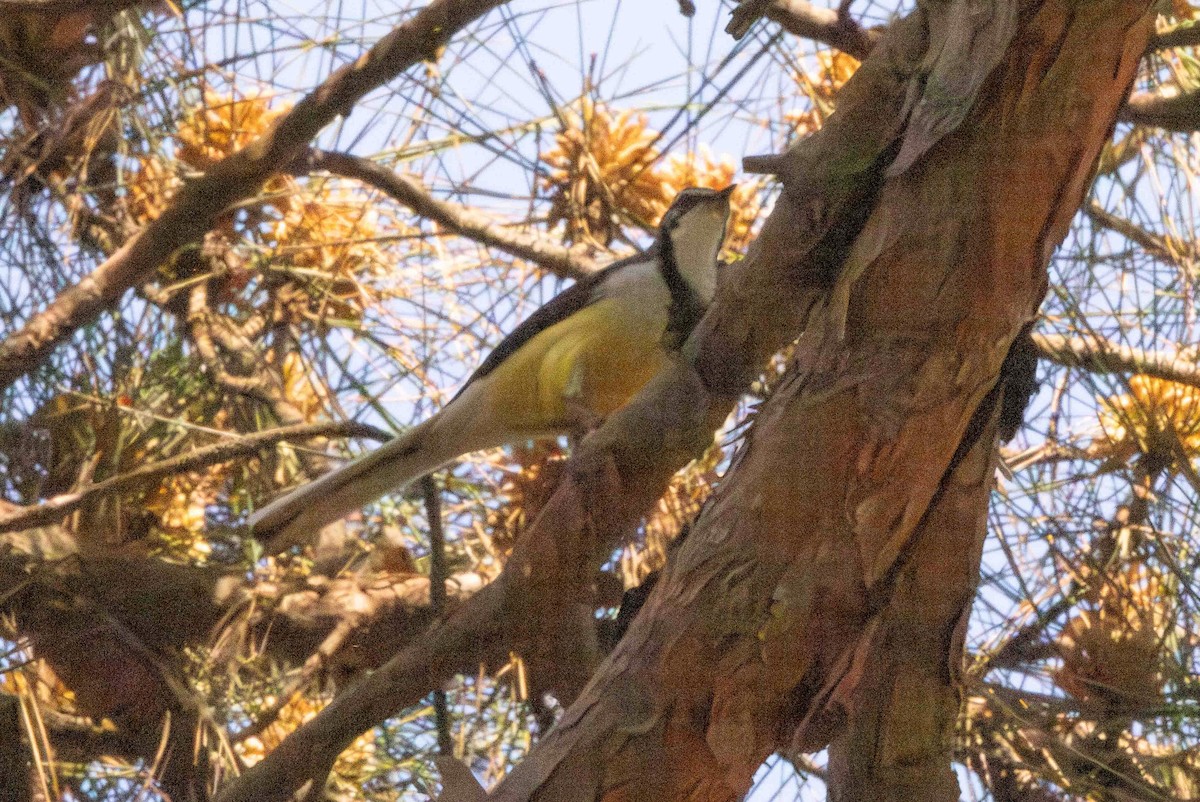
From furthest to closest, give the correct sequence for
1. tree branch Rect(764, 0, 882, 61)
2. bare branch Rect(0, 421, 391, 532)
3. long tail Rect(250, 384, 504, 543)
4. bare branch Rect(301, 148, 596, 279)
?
bare branch Rect(301, 148, 596, 279), long tail Rect(250, 384, 504, 543), tree branch Rect(764, 0, 882, 61), bare branch Rect(0, 421, 391, 532)

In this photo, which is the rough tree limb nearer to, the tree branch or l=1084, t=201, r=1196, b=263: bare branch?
the tree branch

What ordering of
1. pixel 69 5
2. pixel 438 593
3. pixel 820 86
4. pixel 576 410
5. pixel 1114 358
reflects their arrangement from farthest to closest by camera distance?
pixel 576 410, pixel 820 86, pixel 69 5, pixel 1114 358, pixel 438 593

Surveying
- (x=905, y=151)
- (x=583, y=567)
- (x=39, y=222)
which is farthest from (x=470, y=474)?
(x=905, y=151)

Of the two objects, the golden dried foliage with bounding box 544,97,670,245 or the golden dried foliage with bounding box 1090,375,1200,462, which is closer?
the golden dried foliage with bounding box 1090,375,1200,462

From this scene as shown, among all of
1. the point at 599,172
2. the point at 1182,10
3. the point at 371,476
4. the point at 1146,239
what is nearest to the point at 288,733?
the point at 371,476

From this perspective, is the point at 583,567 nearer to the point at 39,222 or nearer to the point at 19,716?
the point at 19,716

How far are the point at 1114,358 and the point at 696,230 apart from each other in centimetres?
74

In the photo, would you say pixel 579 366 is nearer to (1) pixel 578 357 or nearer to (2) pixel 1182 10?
(1) pixel 578 357

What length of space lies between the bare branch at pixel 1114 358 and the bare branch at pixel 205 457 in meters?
0.78

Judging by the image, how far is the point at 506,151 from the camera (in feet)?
6.22

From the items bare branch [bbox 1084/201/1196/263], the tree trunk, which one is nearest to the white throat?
bare branch [bbox 1084/201/1196/263]

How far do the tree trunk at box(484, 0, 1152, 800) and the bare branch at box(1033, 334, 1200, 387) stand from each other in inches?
21.4

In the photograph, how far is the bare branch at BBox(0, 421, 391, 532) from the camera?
1.41 metres

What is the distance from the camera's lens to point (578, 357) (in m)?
2.15
